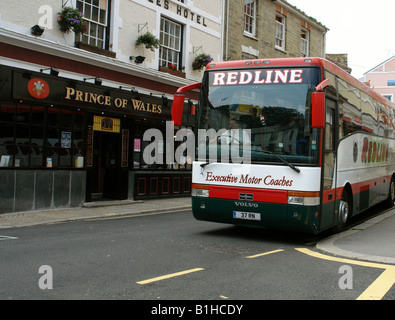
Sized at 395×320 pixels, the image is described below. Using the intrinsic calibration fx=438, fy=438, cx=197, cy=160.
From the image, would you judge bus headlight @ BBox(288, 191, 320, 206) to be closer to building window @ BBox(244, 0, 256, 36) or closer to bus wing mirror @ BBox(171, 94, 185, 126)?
bus wing mirror @ BBox(171, 94, 185, 126)

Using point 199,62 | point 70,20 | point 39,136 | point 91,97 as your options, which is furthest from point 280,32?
point 39,136

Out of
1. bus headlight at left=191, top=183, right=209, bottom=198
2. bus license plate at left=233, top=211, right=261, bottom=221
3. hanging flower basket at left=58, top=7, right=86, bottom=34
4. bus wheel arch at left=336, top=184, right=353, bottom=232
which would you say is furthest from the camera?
hanging flower basket at left=58, top=7, right=86, bottom=34

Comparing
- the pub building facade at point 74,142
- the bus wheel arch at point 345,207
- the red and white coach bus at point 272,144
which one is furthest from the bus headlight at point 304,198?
the pub building facade at point 74,142

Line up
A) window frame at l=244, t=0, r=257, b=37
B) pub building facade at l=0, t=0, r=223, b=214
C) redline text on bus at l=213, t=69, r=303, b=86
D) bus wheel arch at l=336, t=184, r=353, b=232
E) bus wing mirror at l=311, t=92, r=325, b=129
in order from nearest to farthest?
bus wing mirror at l=311, t=92, r=325, b=129
redline text on bus at l=213, t=69, r=303, b=86
bus wheel arch at l=336, t=184, r=353, b=232
pub building facade at l=0, t=0, r=223, b=214
window frame at l=244, t=0, r=257, b=37

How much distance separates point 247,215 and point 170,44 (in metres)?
11.4

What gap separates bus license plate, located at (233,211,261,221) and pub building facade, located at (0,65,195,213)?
3738 millimetres

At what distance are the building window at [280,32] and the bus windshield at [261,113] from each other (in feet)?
55.9

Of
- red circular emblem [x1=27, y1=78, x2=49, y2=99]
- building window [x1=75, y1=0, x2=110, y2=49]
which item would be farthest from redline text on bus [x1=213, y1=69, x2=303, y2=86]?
building window [x1=75, y1=0, x2=110, y2=49]

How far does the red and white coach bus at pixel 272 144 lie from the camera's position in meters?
7.66

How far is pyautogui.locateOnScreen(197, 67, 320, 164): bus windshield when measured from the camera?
769cm

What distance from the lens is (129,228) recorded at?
9.91m

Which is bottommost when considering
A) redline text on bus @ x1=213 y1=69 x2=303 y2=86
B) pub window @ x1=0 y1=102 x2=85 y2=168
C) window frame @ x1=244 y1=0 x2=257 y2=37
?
pub window @ x1=0 y1=102 x2=85 y2=168

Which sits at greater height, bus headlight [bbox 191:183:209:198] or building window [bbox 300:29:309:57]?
building window [bbox 300:29:309:57]

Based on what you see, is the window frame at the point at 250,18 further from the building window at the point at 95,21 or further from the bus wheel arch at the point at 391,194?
the bus wheel arch at the point at 391,194
